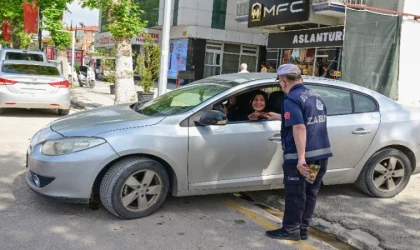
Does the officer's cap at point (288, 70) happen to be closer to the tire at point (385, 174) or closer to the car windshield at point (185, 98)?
the car windshield at point (185, 98)

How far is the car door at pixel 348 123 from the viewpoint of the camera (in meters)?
4.79

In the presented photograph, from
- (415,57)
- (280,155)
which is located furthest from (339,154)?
(415,57)

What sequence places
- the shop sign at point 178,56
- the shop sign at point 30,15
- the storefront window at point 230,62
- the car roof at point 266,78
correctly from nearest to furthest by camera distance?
the car roof at point 266,78 < the shop sign at point 30,15 < the shop sign at point 178,56 < the storefront window at point 230,62

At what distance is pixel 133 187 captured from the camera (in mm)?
4164

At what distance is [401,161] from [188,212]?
105 inches

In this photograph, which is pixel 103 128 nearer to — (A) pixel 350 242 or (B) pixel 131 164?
(B) pixel 131 164

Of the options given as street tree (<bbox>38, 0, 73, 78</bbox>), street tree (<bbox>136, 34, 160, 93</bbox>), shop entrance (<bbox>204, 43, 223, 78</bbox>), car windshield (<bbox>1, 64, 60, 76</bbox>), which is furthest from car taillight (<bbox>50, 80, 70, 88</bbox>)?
shop entrance (<bbox>204, 43, 223, 78</bbox>)

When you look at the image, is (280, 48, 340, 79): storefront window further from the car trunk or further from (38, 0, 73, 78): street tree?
the car trunk

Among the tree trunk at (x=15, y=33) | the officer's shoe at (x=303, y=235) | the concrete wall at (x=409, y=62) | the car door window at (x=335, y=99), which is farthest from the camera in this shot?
the tree trunk at (x=15, y=33)

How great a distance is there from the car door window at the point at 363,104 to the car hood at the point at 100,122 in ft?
7.47

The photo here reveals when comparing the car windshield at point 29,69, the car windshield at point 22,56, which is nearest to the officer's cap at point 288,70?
the car windshield at point 29,69

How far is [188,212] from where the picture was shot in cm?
458

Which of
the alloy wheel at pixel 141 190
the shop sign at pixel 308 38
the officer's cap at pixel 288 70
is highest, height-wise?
the shop sign at pixel 308 38

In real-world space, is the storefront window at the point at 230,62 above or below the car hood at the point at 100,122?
above
